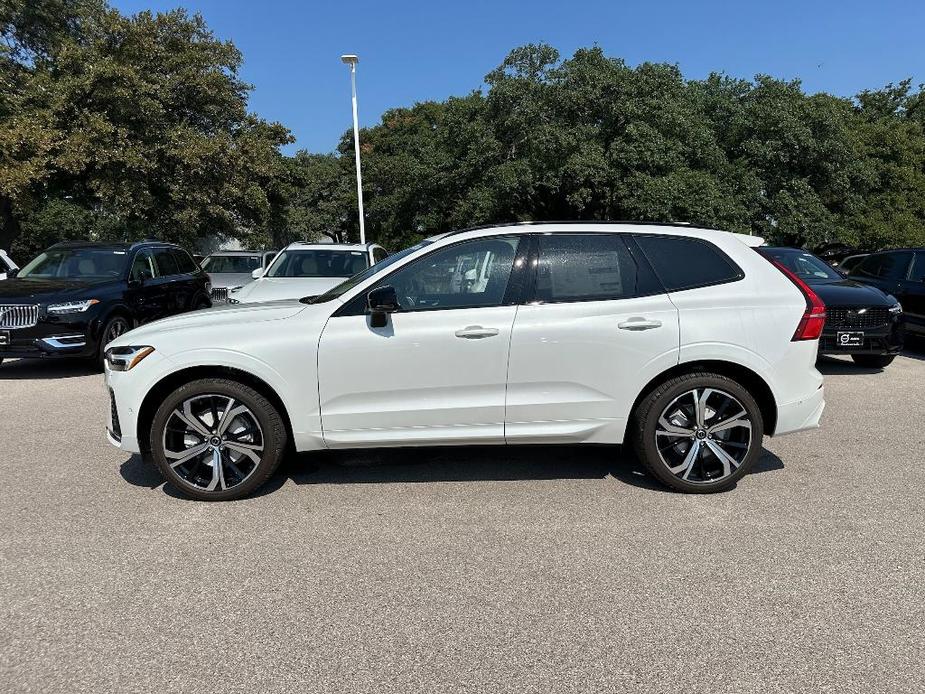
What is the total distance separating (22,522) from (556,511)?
327cm

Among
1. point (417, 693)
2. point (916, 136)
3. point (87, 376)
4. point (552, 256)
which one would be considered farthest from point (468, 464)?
point (916, 136)

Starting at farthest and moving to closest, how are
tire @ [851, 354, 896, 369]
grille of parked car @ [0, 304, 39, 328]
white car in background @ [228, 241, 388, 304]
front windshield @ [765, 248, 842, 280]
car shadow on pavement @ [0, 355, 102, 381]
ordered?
white car in background @ [228, 241, 388, 304], front windshield @ [765, 248, 842, 280], car shadow on pavement @ [0, 355, 102, 381], tire @ [851, 354, 896, 369], grille of parked car @ [0, 304, 39, 328]

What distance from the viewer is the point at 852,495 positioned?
4297 mm

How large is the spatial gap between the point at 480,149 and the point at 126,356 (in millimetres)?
22897

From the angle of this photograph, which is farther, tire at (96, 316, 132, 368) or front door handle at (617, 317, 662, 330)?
tire at (96, 316, 132, 368)

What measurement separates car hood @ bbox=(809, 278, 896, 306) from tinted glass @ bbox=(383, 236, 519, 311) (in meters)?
5.60

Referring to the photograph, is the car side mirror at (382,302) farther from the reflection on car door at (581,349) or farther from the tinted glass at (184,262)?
the tinted glass at (184,262)

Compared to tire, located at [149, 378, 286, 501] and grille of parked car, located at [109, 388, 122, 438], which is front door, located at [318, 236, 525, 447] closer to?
tire, located at [149, 378, 286, 501]

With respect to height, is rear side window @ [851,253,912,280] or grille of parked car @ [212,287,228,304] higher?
rear side window @ [851,253,912,280]

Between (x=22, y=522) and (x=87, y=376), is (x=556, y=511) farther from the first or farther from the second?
(x=87, y=376)

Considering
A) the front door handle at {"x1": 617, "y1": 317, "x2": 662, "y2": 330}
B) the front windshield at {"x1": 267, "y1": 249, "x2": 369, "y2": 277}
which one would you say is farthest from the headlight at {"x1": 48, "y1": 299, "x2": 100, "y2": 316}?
the front door handle at {"x1": 617, "y1": 317, "x2": 662, "y2": 330}

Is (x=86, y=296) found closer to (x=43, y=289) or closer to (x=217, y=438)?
(x=43, y=289)

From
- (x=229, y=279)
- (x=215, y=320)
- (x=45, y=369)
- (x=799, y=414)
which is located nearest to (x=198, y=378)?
(x=215, y=320)

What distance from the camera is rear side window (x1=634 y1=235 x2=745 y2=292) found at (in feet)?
14.3
